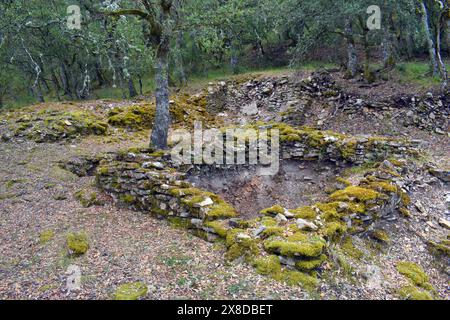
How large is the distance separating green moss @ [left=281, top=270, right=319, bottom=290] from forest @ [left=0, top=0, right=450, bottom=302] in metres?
0.02

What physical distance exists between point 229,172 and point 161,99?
3.21 m

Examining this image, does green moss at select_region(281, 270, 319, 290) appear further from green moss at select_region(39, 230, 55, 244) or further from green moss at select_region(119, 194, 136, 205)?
green moss at select_region(39, 230, 55, 244)

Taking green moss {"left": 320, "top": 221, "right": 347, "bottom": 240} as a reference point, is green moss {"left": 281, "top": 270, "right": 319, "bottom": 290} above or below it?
below

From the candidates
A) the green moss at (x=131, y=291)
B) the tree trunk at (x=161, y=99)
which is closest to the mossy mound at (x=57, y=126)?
the tree trunk at (x=161, y=99)

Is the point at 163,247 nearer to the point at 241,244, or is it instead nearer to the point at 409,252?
the point at 241,244

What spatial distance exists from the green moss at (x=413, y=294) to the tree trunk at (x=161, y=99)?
778 centimetres

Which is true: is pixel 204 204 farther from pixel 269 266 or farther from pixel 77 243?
pixel 77 243

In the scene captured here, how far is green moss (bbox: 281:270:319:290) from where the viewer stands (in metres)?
4.95

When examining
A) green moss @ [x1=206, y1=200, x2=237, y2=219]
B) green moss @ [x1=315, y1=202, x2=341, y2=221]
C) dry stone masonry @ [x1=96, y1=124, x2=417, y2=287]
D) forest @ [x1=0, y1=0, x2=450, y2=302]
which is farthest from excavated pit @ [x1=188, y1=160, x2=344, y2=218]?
green moss @ [x1=315, y1=202, x2=341, y2=221]

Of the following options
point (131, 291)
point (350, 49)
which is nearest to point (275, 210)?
point (131, 291)

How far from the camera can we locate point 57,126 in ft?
42.8

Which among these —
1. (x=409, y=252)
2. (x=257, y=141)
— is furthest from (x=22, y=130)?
(x=409, y=252)

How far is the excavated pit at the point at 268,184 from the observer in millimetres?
9102

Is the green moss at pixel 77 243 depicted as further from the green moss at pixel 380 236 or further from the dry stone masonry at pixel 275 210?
the green moss at pixel 380 236
